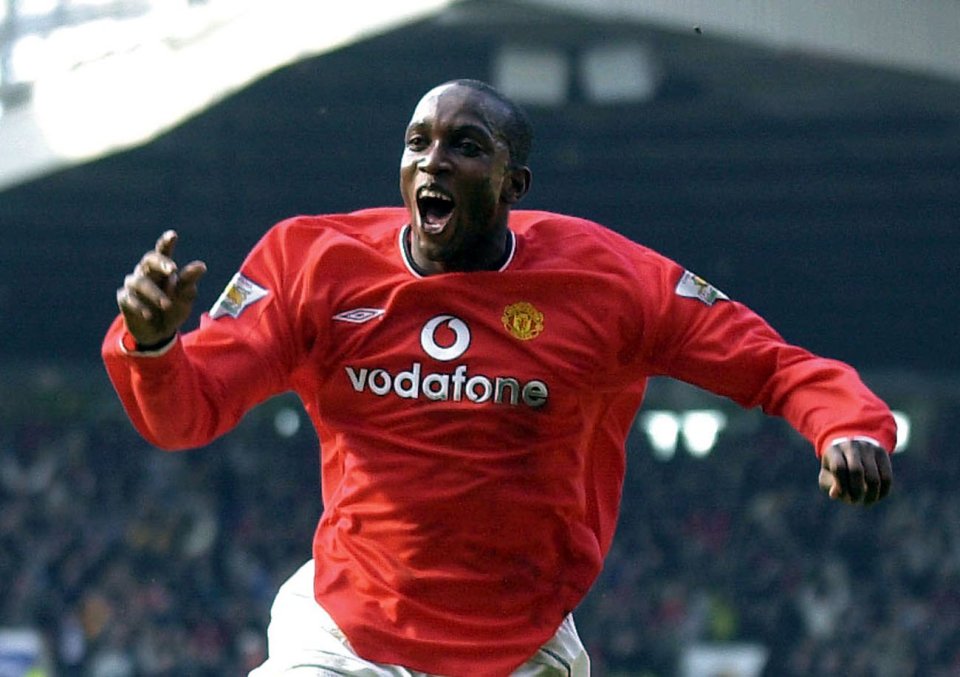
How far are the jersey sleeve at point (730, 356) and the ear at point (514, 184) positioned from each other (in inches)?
13.1

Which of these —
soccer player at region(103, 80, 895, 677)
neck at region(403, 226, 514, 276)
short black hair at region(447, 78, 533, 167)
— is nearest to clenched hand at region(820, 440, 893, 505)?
soccer player at region(103, 80, 895, 677)

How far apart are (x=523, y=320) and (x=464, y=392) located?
221 millimetres

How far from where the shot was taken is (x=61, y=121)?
20438 millimetres

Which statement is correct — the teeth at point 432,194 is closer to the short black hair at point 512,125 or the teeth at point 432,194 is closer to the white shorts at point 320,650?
the short black hair at point 512,125

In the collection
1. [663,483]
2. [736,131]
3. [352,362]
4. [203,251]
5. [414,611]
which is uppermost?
[352,362]

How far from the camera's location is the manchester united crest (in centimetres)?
409

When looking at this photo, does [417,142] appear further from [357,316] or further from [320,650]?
[320,650]

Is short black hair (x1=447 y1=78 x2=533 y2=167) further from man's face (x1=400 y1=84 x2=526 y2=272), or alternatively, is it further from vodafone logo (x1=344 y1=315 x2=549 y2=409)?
vodafone logo (x1=344 y1=315 x2=549 y2=409)

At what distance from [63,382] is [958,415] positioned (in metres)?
12.6

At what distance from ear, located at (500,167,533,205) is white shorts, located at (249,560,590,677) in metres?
0.93

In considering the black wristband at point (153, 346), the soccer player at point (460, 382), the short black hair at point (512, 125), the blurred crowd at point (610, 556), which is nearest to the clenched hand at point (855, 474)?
the soccer player at point (460, 382)

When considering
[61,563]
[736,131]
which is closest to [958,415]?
[736,131]

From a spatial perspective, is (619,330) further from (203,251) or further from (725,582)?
(203,251)

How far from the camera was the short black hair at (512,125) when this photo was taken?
13.6 ft
